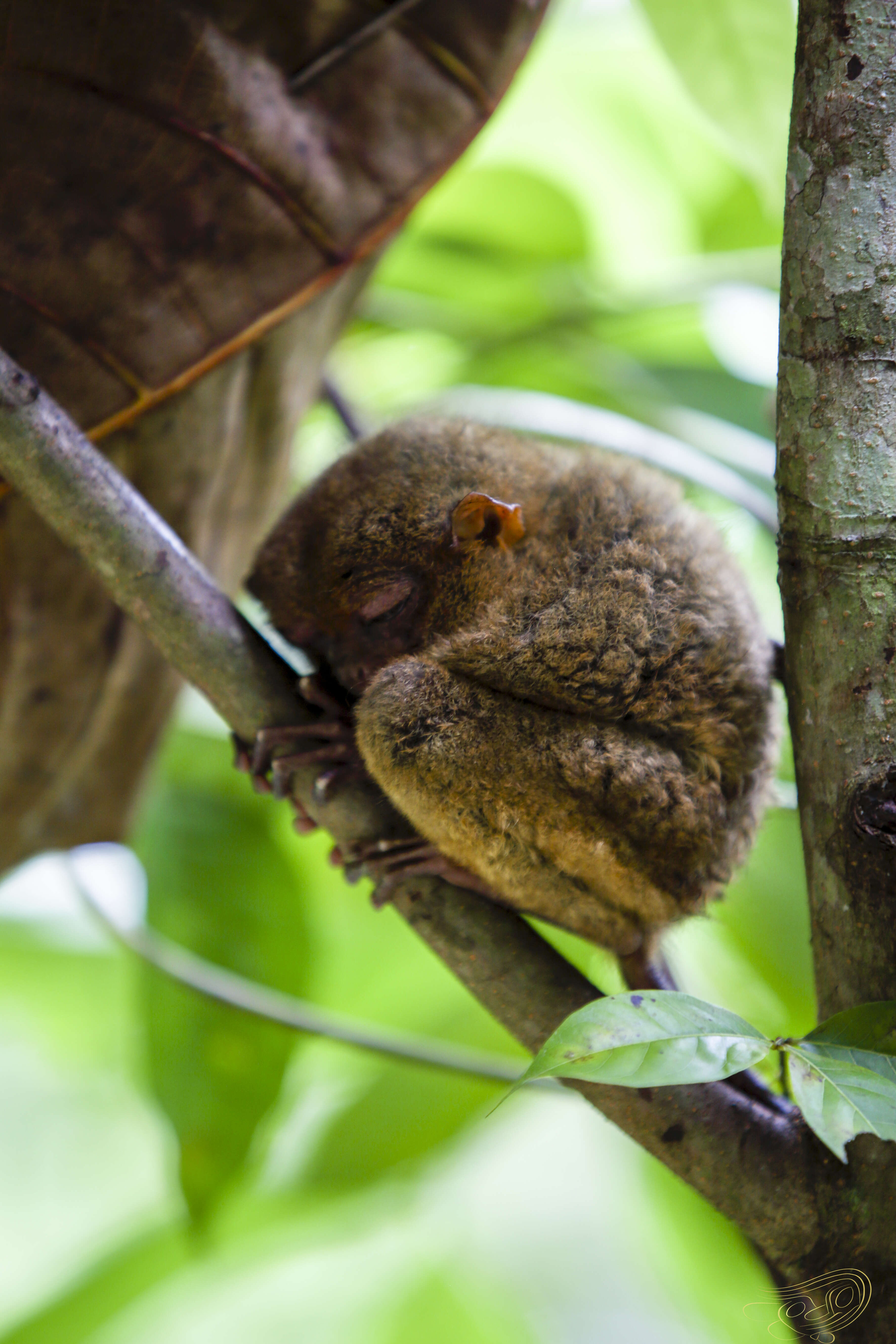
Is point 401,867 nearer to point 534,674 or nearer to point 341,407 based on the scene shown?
point 534,674

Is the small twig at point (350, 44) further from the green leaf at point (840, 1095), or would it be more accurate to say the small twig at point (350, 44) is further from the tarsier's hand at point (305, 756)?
the green leaf at point (840, 1095)

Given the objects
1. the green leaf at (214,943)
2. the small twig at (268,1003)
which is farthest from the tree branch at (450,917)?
the green leaf at (214,943)

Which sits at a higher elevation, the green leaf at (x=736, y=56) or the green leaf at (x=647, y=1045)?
the green leaf at (x=736, y=56)

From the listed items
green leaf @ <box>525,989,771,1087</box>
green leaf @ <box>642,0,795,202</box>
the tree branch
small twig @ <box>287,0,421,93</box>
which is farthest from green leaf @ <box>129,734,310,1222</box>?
green leaf @ <box>642,0,795,202</box>

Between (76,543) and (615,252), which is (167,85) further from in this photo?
(615,252)

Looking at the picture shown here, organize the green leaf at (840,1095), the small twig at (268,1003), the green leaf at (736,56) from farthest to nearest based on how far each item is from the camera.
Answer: the small twig at (268,1003) < the green leaf at (736,56) < the green leaf at (840,1095)

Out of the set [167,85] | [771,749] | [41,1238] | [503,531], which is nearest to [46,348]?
[167,85]
